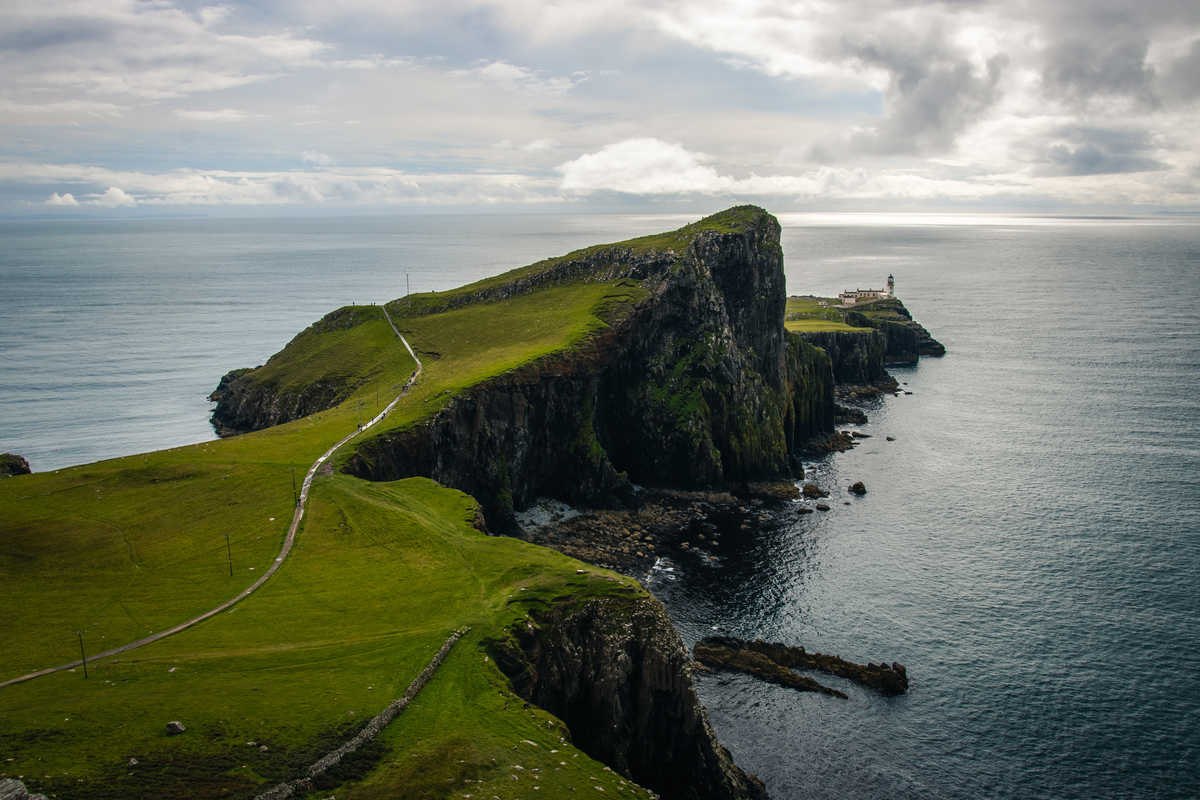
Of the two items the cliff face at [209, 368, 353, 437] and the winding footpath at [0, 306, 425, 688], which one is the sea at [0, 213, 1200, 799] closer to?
the cliff face at [209, 368, 353, 437]

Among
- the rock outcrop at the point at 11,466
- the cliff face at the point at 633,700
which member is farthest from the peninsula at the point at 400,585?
the rock outcrop at the point at 11,466

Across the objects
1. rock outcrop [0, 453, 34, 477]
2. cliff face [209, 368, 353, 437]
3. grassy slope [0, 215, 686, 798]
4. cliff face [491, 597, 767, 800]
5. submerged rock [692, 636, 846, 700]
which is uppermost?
cliff face [209, 368, 353, 437]

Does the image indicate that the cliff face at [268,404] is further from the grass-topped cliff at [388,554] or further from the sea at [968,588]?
the sea at [968,588]

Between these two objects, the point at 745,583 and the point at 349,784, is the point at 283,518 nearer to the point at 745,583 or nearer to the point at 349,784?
the point at 349,784

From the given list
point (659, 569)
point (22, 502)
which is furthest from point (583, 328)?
point (22, 502)

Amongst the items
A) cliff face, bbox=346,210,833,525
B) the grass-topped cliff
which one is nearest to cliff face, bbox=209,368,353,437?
the grass-topped cliff

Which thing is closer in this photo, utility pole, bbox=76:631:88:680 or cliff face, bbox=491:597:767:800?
utility pole, bbox=76:631:88:680
